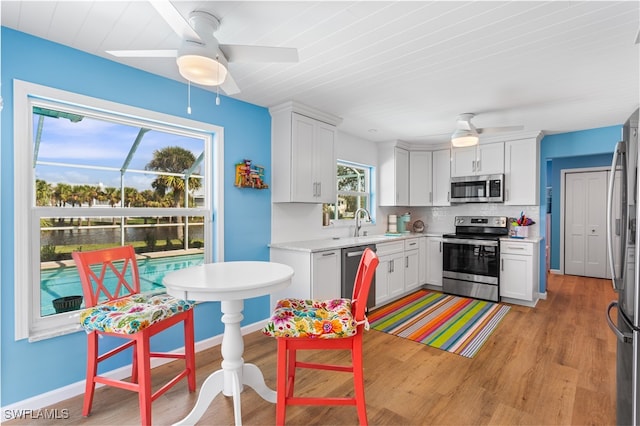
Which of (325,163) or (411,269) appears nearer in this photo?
(325,163)

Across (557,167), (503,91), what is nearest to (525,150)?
(503,91)

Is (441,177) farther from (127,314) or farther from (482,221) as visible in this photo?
(127,314)

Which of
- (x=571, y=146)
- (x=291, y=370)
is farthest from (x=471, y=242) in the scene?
(x=291, y=370)

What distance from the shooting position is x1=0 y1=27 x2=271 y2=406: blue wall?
1914 mm

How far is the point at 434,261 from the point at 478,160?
5.35 feet

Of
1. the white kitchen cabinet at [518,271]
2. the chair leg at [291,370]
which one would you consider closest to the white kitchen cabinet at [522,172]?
the white kitchen cabinet at [518,271]

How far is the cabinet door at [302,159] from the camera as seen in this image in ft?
10.8

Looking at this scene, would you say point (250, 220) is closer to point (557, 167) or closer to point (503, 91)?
point (503, 91)

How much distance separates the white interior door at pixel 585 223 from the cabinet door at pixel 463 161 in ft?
8.32

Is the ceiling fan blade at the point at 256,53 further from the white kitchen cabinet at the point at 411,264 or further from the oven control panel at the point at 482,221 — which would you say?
the oven control panel at the point at 482,221

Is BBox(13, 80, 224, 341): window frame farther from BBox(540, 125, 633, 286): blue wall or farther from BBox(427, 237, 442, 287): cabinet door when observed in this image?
BBox(540, 125, 633, 286): blue wall

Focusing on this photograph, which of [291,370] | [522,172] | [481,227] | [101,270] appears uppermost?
[522,172]

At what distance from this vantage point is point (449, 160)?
5.00 m

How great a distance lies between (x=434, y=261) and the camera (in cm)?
488
